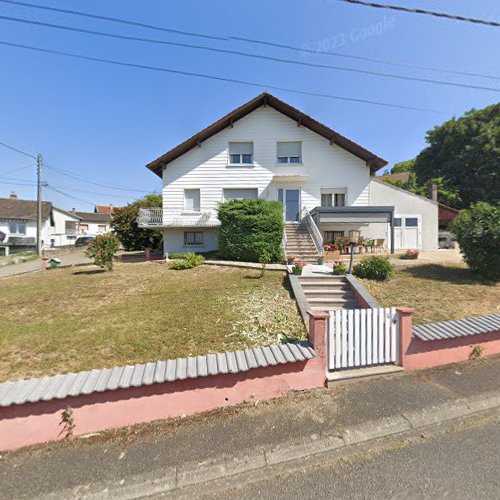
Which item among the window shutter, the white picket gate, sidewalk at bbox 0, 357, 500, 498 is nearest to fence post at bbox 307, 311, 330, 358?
the white picket gate

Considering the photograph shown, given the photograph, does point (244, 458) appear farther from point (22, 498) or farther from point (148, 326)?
point (148, 326)

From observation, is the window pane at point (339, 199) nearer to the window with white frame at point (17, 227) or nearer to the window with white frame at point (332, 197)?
the window with white frame at point (332, 197)

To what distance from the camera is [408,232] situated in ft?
52.7

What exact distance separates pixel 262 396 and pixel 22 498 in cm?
249

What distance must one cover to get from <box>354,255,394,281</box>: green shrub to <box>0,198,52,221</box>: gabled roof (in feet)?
141

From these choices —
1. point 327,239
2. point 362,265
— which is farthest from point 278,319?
point 327,239

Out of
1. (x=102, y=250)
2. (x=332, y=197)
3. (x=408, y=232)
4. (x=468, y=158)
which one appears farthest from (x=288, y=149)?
(x=468, y=158)

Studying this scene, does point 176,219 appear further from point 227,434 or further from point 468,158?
point 468,158

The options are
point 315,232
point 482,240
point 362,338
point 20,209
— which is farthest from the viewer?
point 20,209

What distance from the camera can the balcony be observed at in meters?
14.8

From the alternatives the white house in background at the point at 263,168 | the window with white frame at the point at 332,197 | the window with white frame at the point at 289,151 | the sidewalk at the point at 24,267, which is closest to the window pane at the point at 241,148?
the white house in background at the point at 263,168

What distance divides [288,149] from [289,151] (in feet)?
0.47

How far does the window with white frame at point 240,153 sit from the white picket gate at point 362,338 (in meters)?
13.4

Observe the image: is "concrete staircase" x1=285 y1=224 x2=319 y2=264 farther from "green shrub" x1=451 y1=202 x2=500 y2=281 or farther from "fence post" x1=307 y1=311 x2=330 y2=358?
"fence post" x1=307 y1=311 x2=330 y2=358
